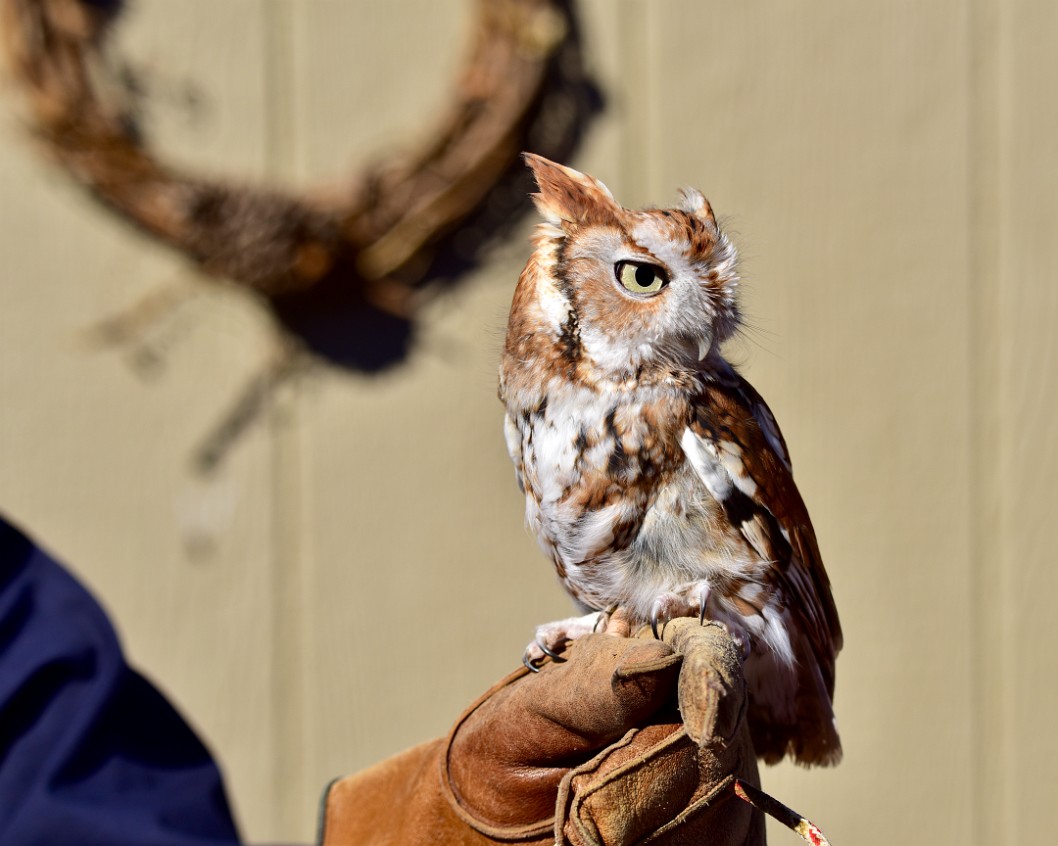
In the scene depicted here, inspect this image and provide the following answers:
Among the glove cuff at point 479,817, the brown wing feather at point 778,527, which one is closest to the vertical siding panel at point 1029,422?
the brown wing feather at point 778,527

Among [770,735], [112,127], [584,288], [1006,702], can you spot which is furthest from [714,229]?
[1006,702]

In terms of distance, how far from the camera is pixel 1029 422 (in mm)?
1835

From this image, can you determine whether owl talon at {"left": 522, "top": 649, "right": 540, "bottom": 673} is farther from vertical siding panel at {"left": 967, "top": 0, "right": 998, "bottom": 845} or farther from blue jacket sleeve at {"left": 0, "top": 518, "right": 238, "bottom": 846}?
vertical siding panel at {"left": 967, "top": 0, "right": 998, "bottom": 845}

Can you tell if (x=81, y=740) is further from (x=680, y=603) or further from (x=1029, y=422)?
(x=1029, y=422)

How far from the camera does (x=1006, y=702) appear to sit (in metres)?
1.83

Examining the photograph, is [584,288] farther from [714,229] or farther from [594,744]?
[594,744]

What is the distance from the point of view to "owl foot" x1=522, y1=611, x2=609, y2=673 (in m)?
1.01

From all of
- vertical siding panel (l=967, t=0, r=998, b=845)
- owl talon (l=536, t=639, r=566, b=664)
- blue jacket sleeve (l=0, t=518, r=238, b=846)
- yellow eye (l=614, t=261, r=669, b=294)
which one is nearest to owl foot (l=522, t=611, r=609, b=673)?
owl talon (l=536, t=639, r=566, b=664)

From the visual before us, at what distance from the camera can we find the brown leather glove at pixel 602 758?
78 centimetres

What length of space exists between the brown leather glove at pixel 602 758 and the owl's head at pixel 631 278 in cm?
24

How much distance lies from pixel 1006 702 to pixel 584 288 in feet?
4.40

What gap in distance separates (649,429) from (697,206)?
213 mm

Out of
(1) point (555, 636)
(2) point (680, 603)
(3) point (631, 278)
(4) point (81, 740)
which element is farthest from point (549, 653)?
(4) point (81, 740)

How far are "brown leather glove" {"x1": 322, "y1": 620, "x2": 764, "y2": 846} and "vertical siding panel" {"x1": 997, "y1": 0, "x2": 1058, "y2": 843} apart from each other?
1091 millimetres
